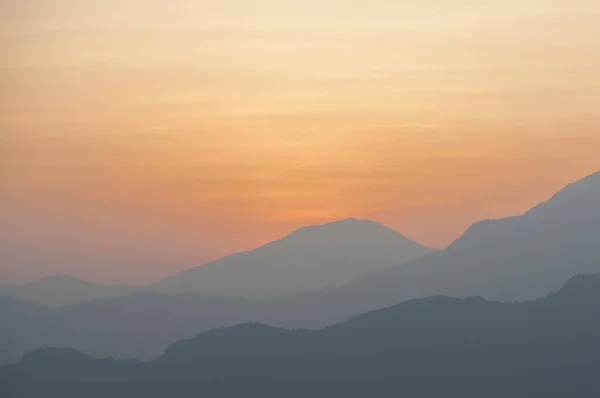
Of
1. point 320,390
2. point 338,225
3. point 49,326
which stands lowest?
point 320,390

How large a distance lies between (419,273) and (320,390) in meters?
2.75

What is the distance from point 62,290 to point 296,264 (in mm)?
4317

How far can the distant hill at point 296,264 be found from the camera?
17141 mm

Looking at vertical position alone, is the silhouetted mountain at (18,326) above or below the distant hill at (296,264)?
below

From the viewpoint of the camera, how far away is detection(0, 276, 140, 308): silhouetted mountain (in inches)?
686

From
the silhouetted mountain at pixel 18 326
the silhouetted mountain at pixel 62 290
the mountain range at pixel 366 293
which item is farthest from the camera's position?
the silhouetted mountain at pixel 18 326

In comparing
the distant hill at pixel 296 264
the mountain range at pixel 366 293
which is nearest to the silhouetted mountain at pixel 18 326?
the mountain range at pixel 366 293

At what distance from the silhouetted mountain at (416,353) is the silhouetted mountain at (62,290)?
3.50ft

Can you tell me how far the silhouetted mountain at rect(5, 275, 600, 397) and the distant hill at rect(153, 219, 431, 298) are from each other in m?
0.79

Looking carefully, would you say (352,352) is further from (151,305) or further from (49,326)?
(49,326)

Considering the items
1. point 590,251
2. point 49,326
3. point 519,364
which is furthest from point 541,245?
point 49,326

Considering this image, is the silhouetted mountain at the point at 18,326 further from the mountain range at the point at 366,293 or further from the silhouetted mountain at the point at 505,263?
the silhouetted mountain at the point at 505,263

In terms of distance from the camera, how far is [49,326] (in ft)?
58.8

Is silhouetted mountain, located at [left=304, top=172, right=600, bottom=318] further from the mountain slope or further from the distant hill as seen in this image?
the distant hill
